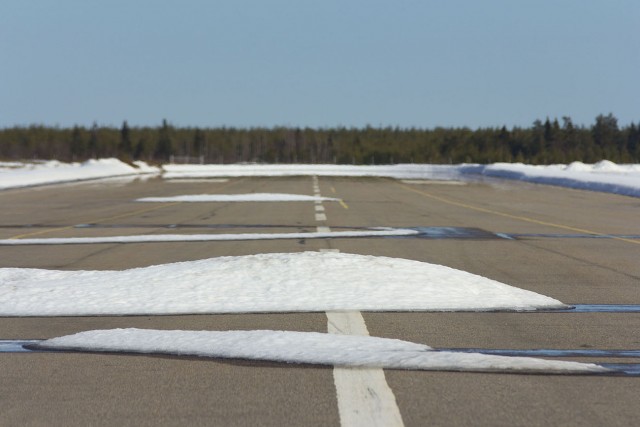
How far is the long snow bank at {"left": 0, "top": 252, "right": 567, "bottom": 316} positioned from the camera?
28.5ft

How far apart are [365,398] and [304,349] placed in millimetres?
1370

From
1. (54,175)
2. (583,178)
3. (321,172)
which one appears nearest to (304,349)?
(583,178)

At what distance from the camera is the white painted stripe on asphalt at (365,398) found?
486 centimetres

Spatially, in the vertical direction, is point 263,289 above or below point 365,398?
below

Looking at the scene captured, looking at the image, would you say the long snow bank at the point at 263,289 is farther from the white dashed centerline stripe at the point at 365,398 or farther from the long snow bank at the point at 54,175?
the long snow bank at the point at 54,175

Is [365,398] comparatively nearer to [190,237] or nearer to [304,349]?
[304,349]

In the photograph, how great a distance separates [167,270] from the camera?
10547mm

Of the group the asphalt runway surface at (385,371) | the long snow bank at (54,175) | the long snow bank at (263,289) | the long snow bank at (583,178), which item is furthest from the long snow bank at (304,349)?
the long snow bank at (54,175)

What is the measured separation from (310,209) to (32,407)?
20.7m

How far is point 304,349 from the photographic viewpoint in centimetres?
659

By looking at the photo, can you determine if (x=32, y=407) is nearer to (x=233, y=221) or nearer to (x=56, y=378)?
(x=56, y=378)

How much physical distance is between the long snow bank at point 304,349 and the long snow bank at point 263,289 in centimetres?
129

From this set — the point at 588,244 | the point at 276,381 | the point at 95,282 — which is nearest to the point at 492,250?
the point at 588,244

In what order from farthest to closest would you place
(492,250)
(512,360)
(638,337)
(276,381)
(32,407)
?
(492,250) < (638,337) < (512,360) < (276,381) < (32,407)
